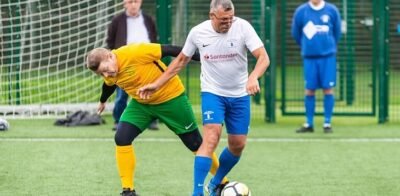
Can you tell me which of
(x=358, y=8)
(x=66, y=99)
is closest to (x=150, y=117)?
(x=66, y=99)

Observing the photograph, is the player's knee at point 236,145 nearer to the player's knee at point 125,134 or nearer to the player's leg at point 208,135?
the player's leg at point 208,135

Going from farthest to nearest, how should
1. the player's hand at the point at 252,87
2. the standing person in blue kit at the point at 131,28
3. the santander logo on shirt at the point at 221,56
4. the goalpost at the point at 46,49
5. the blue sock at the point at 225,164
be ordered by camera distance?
1. the goalpost at the point at 46,49
2. the standing person in blue kit at the point at 131,28
3. the blue sock at the point at 225,164
4. the santander logo on shirt at the point at 221,56
5. the player's hand at the point at 252,87

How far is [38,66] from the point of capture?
1438 cm

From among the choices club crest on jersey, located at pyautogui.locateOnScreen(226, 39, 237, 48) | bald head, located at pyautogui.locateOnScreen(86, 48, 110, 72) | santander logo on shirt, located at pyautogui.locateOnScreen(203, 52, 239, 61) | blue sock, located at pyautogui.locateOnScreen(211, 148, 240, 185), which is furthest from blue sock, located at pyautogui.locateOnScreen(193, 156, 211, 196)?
bald head, located at pyautogui.locateOnScreen(86, 48, 110, 72)

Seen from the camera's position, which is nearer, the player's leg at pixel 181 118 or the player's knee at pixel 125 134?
the player's knee at pixel 125 134

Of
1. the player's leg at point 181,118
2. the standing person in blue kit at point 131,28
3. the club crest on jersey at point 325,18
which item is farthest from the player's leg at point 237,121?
the club crest on jersey at point 325,18

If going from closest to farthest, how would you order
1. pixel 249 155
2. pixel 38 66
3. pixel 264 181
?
pixel 264 181
pixel 249 155
pixel 38 66

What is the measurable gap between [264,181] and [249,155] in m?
1.97

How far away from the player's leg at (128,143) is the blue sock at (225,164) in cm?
73

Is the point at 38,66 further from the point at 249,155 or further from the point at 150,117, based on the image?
the point at 150,117

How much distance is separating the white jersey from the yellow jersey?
0.34m

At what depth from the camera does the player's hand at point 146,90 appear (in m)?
7.95

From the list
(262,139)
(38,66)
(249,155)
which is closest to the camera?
(249,155)

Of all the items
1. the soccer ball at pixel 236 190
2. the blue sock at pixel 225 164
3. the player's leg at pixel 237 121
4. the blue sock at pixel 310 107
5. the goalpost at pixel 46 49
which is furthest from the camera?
the goalpost at pixel 46 49
